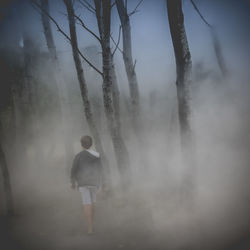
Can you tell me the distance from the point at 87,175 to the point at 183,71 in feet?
8.69

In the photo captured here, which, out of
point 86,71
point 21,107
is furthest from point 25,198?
point 86,71

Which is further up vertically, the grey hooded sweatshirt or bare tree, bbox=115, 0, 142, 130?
bare tree, bbox=115, 0, 142, 130

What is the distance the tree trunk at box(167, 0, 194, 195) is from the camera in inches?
136

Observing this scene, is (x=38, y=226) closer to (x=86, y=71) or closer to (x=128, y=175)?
(x=128, y=175)

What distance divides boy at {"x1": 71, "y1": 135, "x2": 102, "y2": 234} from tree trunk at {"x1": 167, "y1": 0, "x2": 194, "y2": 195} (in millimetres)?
1791

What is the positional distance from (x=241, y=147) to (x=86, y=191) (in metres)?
5.63

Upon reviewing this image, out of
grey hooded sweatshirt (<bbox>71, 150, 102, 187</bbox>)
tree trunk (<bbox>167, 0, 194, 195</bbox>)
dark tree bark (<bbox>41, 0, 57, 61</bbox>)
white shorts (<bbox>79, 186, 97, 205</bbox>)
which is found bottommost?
white shorts (<bbox>79, 186, 97, 205</bbox>)

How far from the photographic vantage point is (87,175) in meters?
3.29

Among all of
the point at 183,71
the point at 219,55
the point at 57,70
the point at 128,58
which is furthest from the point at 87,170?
the point at 219,55

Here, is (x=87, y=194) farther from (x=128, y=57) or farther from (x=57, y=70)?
(x=57, y=70)

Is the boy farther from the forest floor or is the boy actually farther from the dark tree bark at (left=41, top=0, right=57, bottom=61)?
the dark tree bark at (left=41, top=0, right=57, bottom=61)

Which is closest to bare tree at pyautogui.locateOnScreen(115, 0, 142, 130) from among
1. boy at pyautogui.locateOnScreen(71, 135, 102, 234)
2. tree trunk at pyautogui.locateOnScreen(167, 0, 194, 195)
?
tree trunk at pyautogui.locateOnScreen(167, 0, 194, 195)

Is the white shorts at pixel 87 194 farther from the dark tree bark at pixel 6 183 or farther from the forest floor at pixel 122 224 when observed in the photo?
the dark tree bark at pixel 6 183

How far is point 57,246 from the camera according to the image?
10.5 feet
